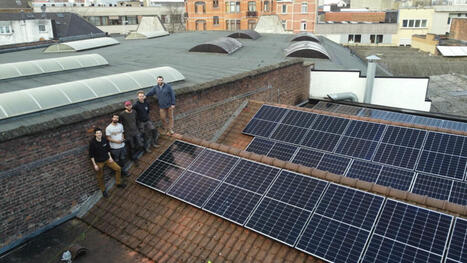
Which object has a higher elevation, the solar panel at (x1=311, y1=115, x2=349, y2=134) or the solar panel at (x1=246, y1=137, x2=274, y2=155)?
the solar panel at (x1=311, y1=115, x2=349, y2=134)

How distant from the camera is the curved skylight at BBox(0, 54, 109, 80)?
15672 millimetres

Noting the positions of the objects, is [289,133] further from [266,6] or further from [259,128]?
[266,6]

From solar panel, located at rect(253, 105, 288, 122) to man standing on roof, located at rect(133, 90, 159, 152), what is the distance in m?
4.96

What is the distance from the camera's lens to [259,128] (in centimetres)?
1447

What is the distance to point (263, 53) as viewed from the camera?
26.9 m

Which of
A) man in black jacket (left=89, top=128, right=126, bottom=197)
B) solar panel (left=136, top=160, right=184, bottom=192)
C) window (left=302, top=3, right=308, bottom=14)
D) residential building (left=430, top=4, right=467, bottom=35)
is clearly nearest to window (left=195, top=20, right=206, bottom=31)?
window (left=302, top=3, right=308, bottom=14)

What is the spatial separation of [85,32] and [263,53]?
30.8 meters

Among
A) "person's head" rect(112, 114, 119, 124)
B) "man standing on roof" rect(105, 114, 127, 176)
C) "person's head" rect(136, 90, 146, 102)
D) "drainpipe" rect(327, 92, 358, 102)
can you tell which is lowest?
"drainpipe" rect(327, 92, 358, 102)

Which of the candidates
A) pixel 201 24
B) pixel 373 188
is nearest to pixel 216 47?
pixel 373 188

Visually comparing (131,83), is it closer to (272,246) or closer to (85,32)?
(272,246)

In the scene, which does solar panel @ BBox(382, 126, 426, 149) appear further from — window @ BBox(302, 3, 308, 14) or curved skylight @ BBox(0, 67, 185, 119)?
window @ BBox(302, 3, 308, 14)

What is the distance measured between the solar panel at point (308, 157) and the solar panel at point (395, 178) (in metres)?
2.09

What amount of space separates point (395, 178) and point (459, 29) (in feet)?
184

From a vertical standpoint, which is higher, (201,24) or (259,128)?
(201,24)
